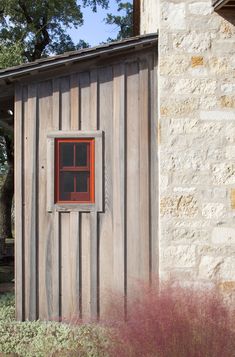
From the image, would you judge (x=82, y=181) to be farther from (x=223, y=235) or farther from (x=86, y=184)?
(x=223, y=235)

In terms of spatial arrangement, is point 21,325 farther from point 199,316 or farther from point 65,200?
point 199,316

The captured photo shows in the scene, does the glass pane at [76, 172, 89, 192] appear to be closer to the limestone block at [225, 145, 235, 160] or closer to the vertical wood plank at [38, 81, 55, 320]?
the vertical wood plank at [38, 81, 55, 320]

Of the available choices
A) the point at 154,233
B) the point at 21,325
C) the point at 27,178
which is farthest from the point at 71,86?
the point at 21,325

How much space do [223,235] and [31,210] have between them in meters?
2.28

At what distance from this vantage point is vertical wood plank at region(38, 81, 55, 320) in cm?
618

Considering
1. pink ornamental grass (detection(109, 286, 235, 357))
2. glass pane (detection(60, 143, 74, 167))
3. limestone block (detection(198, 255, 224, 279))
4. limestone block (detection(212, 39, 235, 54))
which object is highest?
limestone block (detection(212, 39, 235, 54))

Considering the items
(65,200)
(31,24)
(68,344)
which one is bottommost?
(68,344)

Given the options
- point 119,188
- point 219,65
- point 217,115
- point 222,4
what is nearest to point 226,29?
point 222,4

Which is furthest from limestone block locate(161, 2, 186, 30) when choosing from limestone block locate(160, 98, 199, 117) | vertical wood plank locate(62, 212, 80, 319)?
vertical wood plank locate(62, 212, 80, 319)

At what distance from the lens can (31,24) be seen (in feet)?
62.1

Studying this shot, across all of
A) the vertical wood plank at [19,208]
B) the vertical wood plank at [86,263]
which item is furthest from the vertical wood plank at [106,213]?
the vertical wood plank at [19,208]

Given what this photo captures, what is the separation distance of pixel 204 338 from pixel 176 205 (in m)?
2.13

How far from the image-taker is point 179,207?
5875 mm

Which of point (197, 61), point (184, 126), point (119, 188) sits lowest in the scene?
point (119, 188)
